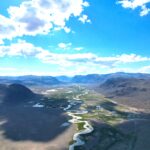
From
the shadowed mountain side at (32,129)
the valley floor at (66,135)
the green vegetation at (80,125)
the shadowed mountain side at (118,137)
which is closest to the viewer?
the shadowed mountain side at (118,137)

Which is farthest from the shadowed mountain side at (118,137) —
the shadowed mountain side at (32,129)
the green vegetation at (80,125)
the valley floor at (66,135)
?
the shadowed mountain side at (32,129)

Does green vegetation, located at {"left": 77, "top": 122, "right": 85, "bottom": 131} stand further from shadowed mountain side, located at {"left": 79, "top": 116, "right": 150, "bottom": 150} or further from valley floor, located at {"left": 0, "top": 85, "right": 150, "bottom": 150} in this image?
shadowed mountain side, located at {"left": 79, "top": 116, "right": 150, "bottom": 150}

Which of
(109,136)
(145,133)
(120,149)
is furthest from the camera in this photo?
(145,133)

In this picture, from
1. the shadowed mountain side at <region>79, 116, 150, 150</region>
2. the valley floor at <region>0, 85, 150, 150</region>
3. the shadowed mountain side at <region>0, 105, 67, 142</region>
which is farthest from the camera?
the shadowed mountain side at <region>0, 105, 67, 142</region>

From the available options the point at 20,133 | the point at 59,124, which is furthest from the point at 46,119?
the point at 20,133

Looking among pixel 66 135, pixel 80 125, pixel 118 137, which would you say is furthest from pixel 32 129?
pixel 118 137

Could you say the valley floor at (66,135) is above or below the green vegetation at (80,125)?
below

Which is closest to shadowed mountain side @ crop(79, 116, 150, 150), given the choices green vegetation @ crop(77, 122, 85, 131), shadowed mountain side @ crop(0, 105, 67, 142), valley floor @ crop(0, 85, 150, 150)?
valley floor @ crop(0, 85, 150, 150)

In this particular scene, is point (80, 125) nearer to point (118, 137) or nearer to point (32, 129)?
point (32, 129)

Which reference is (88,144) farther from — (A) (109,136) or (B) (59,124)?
(B) (59,124)

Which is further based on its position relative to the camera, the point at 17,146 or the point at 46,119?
the point at 46,119

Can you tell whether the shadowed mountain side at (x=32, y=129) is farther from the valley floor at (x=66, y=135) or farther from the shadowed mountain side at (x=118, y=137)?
the shadowed mountain side at (x=118, y=137)
